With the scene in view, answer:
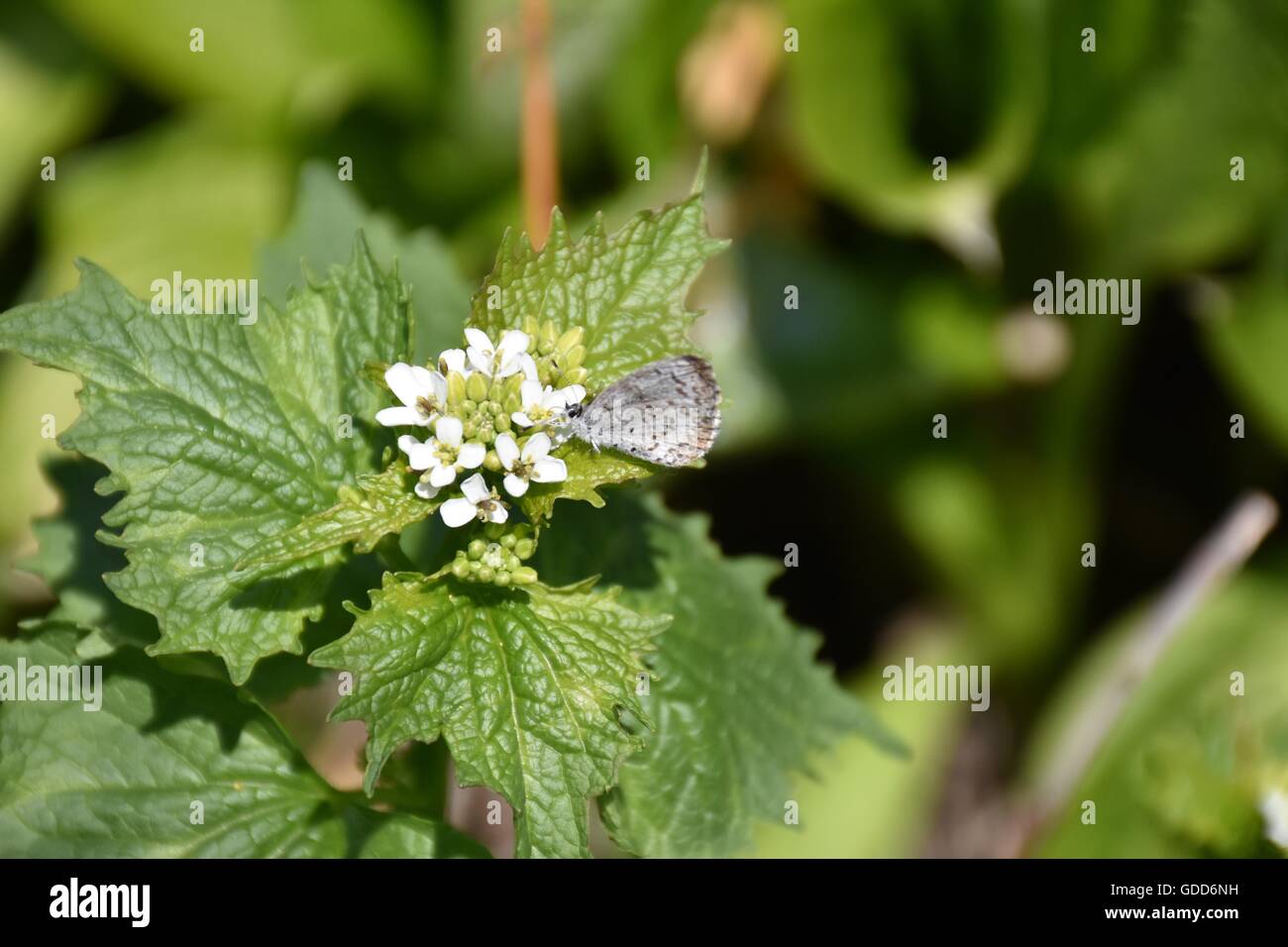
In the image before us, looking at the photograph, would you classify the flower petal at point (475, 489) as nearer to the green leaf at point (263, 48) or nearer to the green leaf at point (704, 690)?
the green leaf at point (704, 690)

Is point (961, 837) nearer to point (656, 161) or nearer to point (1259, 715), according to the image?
point (1259, 715)

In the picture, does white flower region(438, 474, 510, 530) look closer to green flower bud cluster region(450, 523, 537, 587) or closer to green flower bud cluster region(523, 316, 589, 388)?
green flower bud cluster region(450, 523, 537, 587)

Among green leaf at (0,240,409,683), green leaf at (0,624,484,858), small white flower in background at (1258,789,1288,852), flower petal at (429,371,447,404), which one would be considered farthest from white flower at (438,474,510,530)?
small white flower in background at (1258,789,1288,852)

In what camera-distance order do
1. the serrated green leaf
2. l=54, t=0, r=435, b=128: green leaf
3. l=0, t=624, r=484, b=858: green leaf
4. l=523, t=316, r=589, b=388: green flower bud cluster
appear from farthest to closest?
l=54, t=0, r=435, b=128: green leaf
l=0, t=624, r=484, b=858: green leaf
l=523, t=316, r=589, b=388: green flower bud cluster
the serrated green leaf

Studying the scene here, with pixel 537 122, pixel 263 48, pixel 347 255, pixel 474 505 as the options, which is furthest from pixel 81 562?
pixel 263 48

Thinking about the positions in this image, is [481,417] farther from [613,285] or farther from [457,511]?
[613,285]

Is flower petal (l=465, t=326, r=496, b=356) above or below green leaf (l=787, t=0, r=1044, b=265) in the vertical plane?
below

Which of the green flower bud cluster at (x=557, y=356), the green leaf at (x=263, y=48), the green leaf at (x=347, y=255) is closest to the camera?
the green flower bud cluster at (x=557, y=356)

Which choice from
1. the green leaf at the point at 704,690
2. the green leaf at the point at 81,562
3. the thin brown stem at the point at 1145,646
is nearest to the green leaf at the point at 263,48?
the green leaf at the point at 81,562
